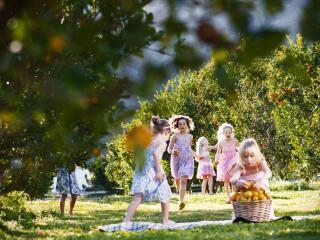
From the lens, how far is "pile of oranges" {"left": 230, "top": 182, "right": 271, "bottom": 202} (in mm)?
7707

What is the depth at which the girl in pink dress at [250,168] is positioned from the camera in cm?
797

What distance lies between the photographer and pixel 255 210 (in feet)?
24.9

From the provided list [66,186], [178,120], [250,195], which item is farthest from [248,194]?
[66,186]

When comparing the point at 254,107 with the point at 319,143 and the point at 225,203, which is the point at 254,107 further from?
the point at 225,203

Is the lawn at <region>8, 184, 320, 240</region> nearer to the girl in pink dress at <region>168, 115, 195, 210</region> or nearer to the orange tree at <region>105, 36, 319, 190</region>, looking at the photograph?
the girl in pink dress at <region>168, 115, 195, 210</region>

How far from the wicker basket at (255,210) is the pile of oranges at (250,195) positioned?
87mm

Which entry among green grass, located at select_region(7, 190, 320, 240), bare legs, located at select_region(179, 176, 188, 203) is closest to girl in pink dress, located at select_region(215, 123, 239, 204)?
bare legs, located at select_region(179, 176, 188, 203)

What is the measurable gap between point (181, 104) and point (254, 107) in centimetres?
318

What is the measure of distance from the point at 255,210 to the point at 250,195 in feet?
0.75

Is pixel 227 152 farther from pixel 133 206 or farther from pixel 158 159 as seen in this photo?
pixel 133 206

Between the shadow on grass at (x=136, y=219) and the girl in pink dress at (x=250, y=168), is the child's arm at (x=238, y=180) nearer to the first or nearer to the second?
the girl in pink dress at (x=250, y=168)

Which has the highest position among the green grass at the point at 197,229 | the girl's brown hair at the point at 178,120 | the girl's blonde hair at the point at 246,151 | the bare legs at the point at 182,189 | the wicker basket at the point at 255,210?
the girl's brown hair at the point at 178,120

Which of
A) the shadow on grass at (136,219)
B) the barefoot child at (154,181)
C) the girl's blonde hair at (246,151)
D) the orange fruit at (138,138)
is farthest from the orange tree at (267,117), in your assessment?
the orange fruit at (138,138)

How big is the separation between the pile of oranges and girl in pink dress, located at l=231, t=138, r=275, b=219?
6 cm
